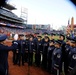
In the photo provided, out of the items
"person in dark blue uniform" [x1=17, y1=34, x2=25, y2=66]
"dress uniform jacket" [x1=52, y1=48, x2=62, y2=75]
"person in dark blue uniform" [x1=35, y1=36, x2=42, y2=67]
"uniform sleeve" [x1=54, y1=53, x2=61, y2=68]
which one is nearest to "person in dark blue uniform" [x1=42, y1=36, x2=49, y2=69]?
"person in dark blue uniform" [x1=35, y1=36, x2=42, y2=67]

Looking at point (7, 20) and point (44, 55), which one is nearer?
point (44, 55)

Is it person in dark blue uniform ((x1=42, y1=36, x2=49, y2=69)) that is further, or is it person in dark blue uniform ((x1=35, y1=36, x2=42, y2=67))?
person in dark blue uniform ((x1=35, y1=36, x2=42, y2=67))

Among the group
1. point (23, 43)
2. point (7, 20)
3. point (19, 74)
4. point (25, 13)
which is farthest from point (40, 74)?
point (25, 13)

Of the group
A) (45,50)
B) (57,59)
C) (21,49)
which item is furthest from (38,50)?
(57,59)

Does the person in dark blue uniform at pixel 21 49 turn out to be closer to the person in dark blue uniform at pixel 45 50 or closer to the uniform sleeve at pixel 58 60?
the person in dark blue uniform at pixel 45 50

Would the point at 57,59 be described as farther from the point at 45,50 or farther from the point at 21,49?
the point at 21,49

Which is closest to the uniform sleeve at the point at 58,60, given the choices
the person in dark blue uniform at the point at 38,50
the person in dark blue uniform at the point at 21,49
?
the person in dark blue uniform at the point at 38,50

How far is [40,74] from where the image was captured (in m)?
6.18

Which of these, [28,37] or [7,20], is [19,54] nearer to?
[28,37]

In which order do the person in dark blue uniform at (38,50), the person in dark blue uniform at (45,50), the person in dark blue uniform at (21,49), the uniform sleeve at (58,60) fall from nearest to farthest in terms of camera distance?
1. the uniform sleeve at (58,60)
2. the person in dark blue uniform at (45,50)
3. the person in dark blue uniform at (38,50)
4. the person in dark blue uniform at (21,49)

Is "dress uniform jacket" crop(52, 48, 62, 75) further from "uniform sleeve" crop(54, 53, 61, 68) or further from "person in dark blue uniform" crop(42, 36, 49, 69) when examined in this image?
"person in dark blue uniform" crop(42, 36, 49, 69)

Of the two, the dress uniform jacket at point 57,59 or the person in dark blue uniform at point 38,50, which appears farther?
the person in dark blue uniform at point 38,50

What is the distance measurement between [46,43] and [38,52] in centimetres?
85

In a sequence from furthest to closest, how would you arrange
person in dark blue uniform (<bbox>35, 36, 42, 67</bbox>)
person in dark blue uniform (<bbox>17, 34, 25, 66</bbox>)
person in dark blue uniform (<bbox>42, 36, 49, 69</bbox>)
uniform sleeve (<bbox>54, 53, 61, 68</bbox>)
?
person in dark blue uniform (<bbox>17, 34, 25, 66</bbox>) → person in dark blue uniform (<bbox>35, 36, 42, 67</bbox>) → person in dark blue uniform (<bbox>42, 36, 49, 69</bbox>) → uniform sleeve (<bbox>54, 53, 61, 68</bbox>)
